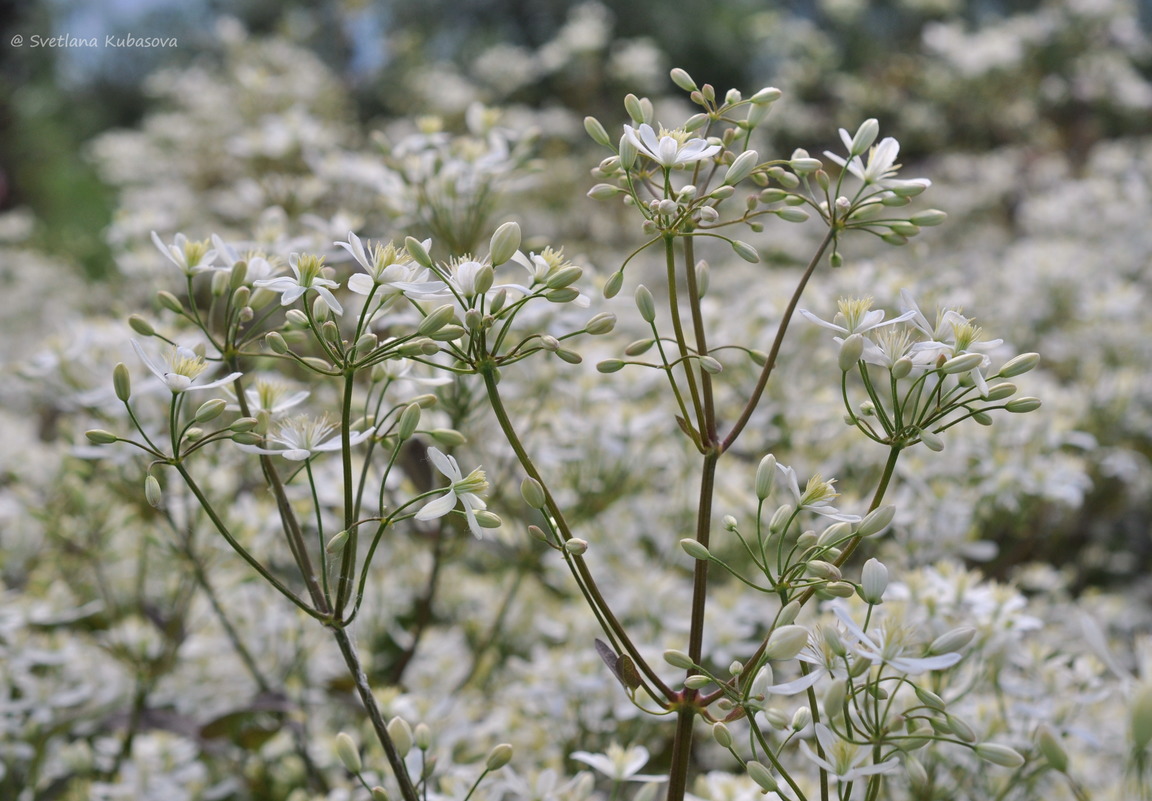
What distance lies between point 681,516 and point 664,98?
17.3ft

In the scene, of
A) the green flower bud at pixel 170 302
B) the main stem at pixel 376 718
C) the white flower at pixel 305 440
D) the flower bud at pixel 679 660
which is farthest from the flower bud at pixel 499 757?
the green flower bud at pixel 170 302

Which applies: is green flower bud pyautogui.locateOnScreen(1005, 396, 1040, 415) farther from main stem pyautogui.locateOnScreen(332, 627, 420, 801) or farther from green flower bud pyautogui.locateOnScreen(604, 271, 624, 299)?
main stem pyautogui.locateOnScreen(332, 627, 420, 801)

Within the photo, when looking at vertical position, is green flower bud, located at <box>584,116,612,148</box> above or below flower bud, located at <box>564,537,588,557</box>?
above

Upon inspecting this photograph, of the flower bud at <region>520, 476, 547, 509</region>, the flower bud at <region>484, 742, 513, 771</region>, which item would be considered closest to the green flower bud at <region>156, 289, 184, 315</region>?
the flower bud at <region>520, 476, 547, 509</region>

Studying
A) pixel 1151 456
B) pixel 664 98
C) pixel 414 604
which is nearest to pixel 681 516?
pixel 414 604

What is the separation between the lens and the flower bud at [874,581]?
0.81 metres

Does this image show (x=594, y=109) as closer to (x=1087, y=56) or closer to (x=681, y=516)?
(x=1087, y=56)

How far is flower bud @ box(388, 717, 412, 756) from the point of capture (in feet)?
2.96

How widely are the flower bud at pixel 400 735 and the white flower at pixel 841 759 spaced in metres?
0.37

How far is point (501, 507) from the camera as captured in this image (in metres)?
1.83

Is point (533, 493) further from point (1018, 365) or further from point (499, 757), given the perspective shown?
point (1018, 365)

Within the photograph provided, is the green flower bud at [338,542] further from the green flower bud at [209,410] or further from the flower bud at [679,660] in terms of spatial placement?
the flower bud at [679,660]

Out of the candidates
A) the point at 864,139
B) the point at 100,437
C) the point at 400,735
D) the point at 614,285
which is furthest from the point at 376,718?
the point at 864,139

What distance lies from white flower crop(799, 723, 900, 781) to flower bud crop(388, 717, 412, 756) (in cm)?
37
